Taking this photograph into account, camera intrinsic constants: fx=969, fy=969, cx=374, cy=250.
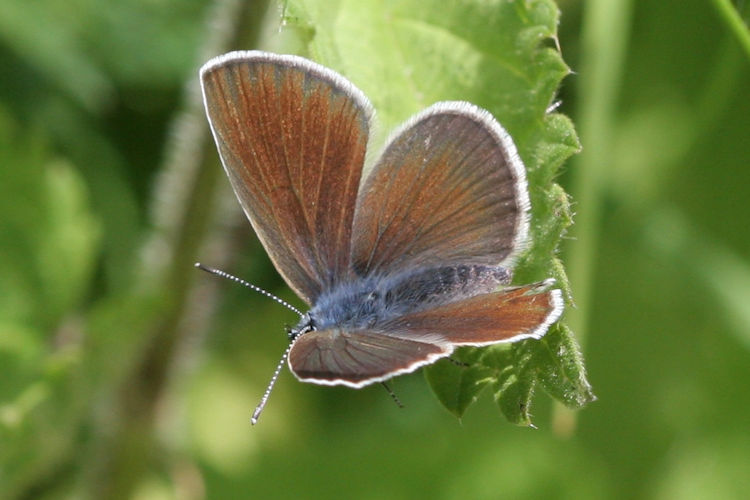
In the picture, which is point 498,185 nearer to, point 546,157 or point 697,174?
point 546,157

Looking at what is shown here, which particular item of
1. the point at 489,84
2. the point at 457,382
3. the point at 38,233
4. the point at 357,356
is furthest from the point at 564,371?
the point at 38,233

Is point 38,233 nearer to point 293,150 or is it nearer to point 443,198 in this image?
point 293,150

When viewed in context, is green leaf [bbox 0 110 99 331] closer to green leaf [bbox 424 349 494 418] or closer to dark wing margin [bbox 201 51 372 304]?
dark wing margin [bbox 201 51 372 304]

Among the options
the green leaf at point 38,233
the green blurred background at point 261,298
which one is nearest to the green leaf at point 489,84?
the green blurred background at point 261,298

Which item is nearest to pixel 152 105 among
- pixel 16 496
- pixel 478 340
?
pixel 16 496

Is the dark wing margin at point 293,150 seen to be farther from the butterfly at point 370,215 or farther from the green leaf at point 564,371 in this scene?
the green leaf at point 564,371

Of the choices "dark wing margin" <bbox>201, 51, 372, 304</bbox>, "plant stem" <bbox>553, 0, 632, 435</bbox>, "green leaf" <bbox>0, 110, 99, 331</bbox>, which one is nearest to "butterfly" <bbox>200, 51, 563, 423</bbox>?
"dark wing margin" <bbox>201, 51, 372, 304</bbox>
